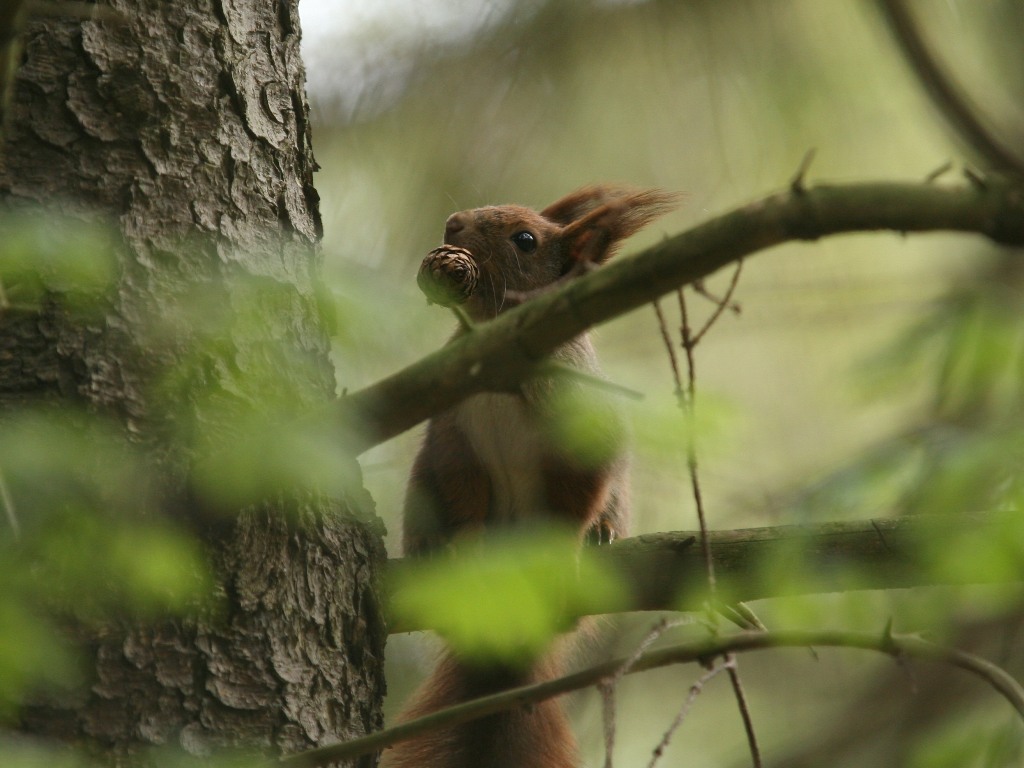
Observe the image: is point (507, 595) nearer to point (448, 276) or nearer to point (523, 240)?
point (448, 276)

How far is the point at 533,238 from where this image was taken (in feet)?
9.58

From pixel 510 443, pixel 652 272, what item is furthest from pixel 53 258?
pixel 510 443

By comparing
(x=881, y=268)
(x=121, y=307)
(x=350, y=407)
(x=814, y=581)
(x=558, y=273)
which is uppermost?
(x=881, y=268)

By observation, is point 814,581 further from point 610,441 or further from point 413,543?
point 413,543

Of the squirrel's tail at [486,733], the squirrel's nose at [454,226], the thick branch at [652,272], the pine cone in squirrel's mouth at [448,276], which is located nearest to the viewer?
the thick branch at [652,272]

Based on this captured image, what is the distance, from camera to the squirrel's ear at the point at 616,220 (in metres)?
2.72

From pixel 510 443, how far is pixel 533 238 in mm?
561

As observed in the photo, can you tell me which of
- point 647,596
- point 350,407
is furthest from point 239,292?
point 647,596

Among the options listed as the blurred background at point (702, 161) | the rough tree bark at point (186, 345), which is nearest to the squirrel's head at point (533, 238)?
the blurred background at point (702, 161)

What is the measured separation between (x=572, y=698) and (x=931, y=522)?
73.0 inches

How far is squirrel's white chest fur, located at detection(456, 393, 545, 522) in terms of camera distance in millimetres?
2744

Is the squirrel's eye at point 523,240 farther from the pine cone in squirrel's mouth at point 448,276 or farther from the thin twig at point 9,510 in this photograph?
the thin twig at point 9,510

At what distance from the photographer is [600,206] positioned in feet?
9.50

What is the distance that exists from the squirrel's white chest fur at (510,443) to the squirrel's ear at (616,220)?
42 centimetres
